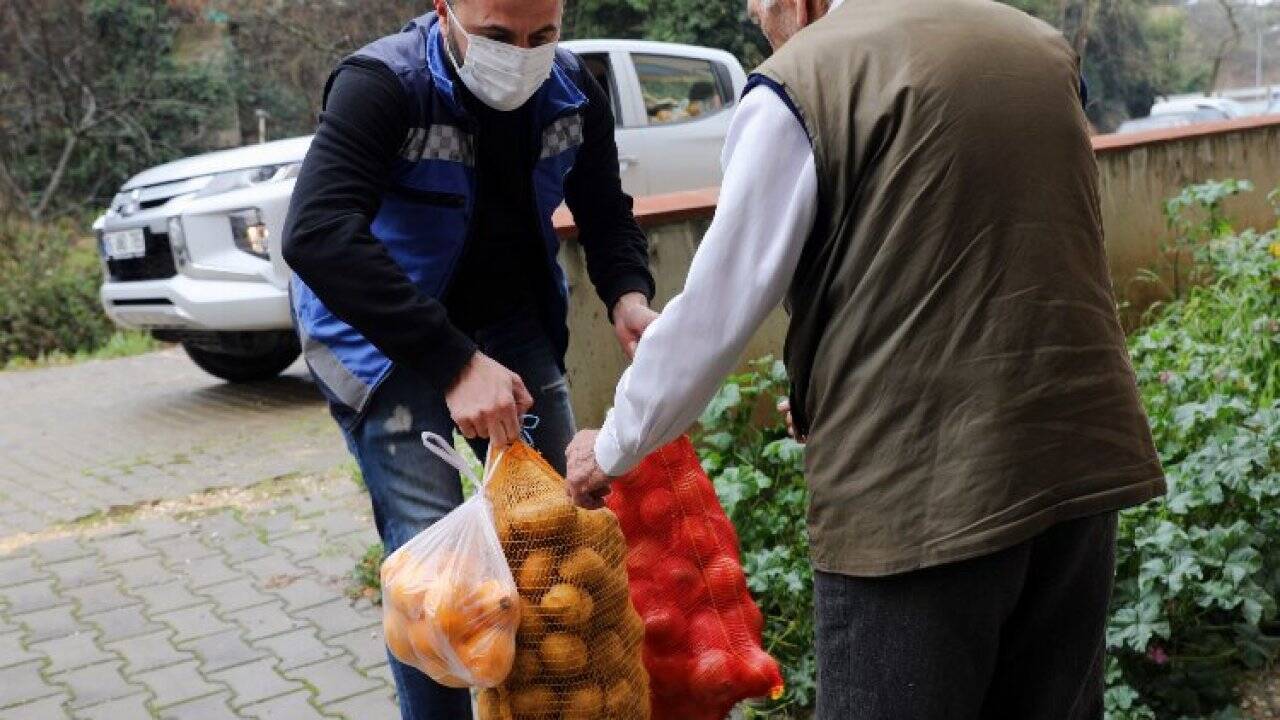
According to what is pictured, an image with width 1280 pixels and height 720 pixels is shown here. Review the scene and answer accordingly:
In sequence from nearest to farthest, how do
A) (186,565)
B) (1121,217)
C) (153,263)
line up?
(186,565), (1121,217), (153,263)

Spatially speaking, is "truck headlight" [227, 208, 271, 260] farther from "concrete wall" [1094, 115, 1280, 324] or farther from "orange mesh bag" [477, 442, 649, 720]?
"orange mesh bag" [477, 442, 649, 720]

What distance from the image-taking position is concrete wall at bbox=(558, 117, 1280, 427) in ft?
13.1

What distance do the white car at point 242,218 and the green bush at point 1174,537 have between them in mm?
3960

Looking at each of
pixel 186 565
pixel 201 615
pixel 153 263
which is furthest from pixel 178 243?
pixel 201 615

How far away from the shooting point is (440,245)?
2.40 meters

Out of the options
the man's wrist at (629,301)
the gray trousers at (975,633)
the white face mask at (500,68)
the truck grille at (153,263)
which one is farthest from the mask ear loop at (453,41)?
the truck grille at (153,263)

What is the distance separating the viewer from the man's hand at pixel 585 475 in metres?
2.07

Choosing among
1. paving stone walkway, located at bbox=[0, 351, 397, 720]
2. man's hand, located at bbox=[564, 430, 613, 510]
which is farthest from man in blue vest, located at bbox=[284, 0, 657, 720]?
paving stone walkway, located at bbox=[0, 351, 397, 720]

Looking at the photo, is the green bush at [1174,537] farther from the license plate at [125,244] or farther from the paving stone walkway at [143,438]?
the license plate at [125,244]

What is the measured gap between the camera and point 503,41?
2.36 m

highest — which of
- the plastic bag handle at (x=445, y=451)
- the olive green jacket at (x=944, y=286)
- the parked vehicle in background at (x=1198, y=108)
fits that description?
the olive green jacket at (x=944, y=286)

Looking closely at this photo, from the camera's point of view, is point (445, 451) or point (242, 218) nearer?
point (445, 451)

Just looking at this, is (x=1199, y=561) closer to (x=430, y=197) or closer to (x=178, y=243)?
(x=430, y=197)

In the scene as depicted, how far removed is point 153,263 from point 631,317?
600 cm
